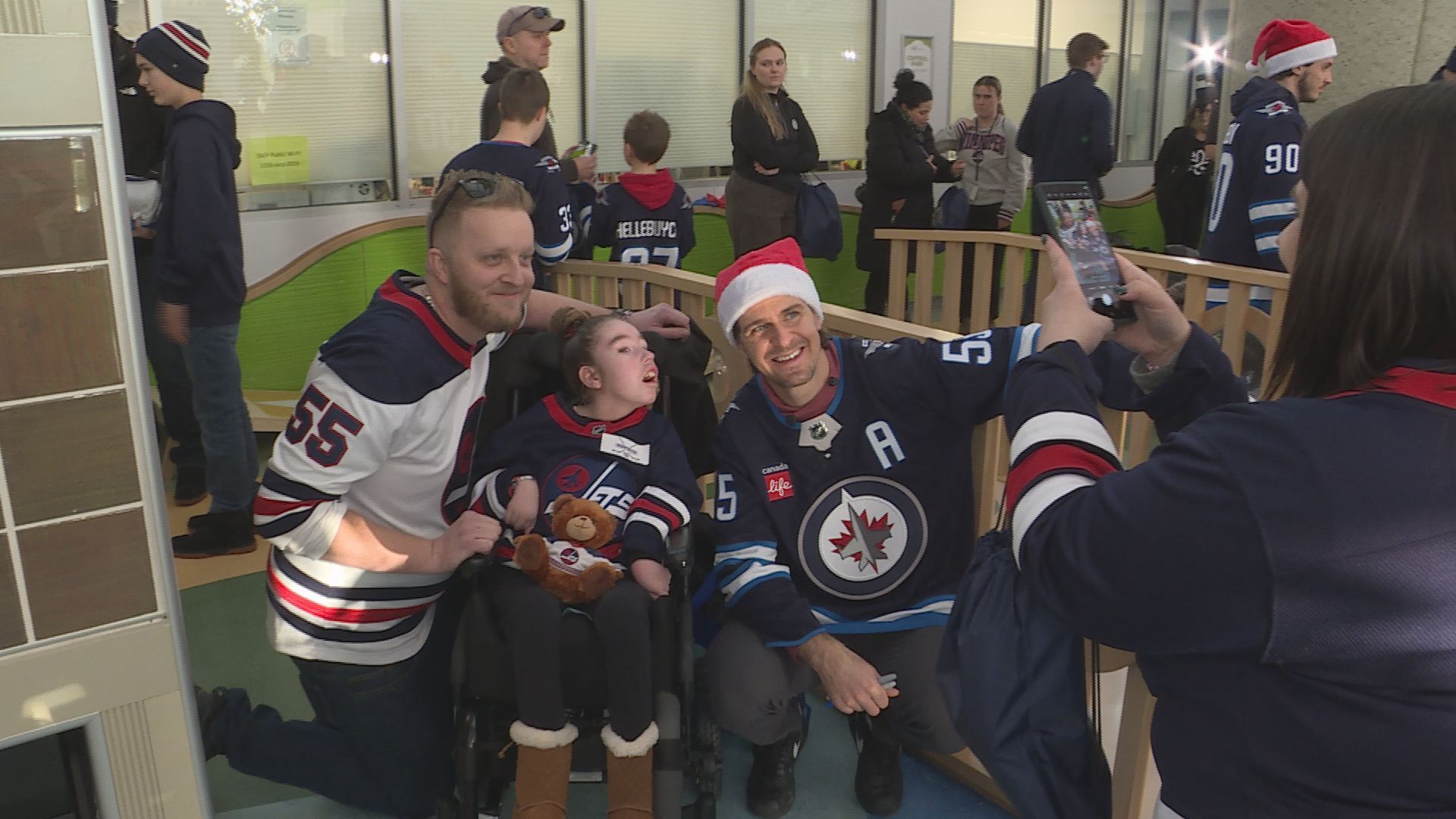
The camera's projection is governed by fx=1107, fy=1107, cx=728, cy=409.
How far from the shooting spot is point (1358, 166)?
0.99 metres

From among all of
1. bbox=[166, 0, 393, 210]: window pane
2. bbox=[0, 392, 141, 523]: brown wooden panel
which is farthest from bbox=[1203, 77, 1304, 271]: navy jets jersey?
bbox=[166, 0, 393, 210]: window pane

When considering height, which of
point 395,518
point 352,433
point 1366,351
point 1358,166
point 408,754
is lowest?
point 408,754

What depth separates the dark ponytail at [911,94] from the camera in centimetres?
633

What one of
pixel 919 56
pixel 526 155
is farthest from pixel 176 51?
pixel 919 56

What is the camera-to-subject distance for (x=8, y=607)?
5.36 ft

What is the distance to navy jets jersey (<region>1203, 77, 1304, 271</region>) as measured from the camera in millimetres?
3604

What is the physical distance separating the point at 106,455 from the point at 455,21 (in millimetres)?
4684

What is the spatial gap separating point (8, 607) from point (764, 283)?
1.39 metres

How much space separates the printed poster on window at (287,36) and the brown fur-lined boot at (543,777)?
14.1 feet

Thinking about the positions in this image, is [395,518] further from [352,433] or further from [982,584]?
[982,584]

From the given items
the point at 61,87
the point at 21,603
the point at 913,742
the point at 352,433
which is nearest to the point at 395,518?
the point at 352,433

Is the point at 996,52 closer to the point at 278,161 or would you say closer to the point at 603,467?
the point at 278,161

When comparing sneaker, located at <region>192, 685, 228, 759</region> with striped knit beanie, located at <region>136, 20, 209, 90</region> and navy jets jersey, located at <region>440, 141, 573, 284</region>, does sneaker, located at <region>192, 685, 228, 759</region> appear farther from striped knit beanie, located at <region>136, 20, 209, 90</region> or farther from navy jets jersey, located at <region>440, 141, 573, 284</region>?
striped knit beanie, located at <region>136, 20, 209, 90</region>

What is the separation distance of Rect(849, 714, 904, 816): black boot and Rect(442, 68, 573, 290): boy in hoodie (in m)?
2.18
